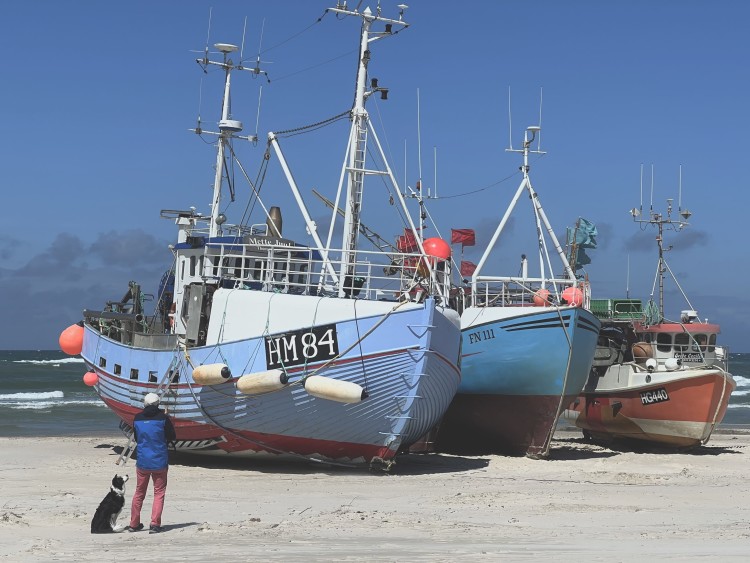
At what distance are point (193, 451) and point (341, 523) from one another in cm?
723

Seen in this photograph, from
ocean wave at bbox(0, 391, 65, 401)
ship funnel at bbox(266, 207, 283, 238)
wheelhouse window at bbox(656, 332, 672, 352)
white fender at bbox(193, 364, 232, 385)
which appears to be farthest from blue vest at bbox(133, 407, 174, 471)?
ocean wave at bbox(0, 391, 65, 401)

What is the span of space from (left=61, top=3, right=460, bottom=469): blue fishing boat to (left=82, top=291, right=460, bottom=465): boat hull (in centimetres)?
2

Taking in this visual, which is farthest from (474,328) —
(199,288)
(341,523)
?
(341,523)

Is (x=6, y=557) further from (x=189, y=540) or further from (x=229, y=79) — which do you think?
(x=229, y=79)

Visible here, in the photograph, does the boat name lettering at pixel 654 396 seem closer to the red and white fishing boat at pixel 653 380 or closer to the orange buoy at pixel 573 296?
the red and white fishing boat at pixel 653 380

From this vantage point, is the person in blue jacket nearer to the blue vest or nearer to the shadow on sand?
the blue vest

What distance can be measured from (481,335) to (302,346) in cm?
568

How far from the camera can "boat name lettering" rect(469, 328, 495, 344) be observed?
2161 cm

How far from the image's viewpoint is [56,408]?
4391 centimetres

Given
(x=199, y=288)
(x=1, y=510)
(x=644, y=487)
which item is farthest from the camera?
(x=199, y=288)

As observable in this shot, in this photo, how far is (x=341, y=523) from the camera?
42.5ft

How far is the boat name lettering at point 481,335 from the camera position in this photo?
851 inches

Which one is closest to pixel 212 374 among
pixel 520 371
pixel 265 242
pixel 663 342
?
pixel 265 242

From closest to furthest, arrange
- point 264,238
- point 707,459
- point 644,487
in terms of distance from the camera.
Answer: point 644,487 < point 264,238 < point 707,459
